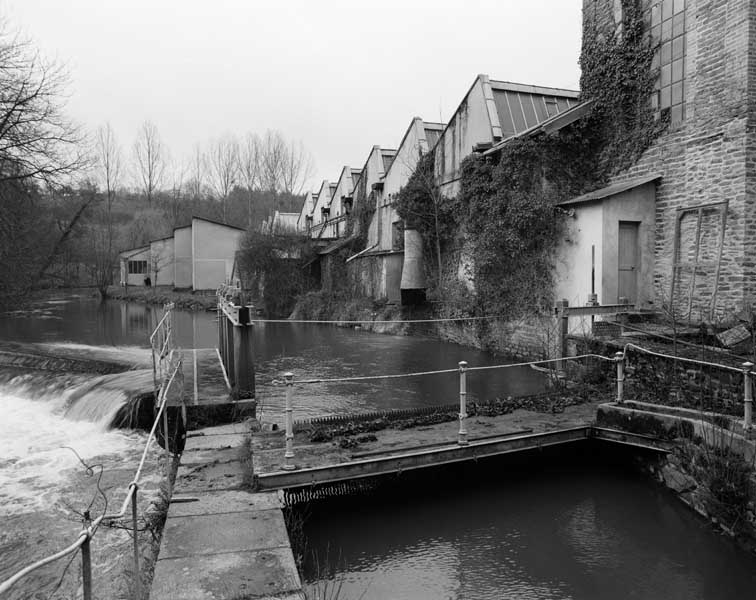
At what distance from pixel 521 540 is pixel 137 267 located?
162ft

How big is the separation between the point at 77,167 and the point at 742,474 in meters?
19.9

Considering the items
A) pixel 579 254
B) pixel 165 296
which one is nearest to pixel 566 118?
pixel 579 254

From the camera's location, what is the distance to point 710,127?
11.5 m

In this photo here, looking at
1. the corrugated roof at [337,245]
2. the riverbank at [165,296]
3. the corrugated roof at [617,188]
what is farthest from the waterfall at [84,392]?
the riverbank at [165,296]

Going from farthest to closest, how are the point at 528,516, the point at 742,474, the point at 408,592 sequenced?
the point at 528,516 < the point at 742,474 < the point at 408,592

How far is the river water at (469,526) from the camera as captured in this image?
5301 mm

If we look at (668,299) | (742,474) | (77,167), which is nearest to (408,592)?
(742,474)

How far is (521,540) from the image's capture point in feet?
19.9

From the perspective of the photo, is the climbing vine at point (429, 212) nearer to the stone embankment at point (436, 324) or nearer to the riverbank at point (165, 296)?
the stone embankment at point (436, 324)

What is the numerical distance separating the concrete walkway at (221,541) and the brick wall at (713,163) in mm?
9366

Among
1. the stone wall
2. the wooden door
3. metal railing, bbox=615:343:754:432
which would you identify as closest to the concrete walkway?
metal railing, bbox=615:343:754:432

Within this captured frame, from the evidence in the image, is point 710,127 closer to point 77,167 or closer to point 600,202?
point 600,202

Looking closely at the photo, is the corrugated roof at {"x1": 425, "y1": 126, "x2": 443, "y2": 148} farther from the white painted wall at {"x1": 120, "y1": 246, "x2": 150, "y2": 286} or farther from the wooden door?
the white painted wall at {"x1": 120, "y1": 246, "x2": 150, "y2": 286}

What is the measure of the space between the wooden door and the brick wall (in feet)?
1.45
